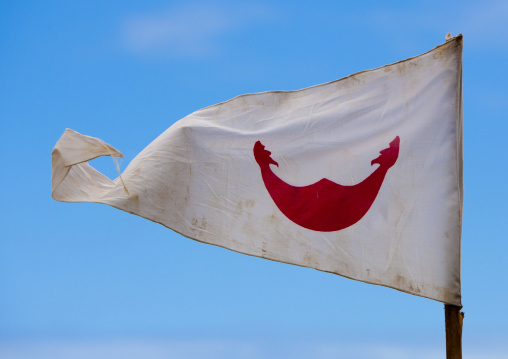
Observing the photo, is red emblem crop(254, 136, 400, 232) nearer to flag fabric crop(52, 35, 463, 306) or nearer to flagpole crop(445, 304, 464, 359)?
flag fabric crop(52, 35, 463, 306)

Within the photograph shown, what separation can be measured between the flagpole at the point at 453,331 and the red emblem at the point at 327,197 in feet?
3.63

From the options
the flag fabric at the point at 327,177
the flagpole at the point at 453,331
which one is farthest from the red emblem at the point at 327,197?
the flagpole at the point at 453,331

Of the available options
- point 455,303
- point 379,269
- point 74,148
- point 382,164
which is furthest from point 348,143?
point 74,148

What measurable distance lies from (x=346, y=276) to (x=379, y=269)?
0.99 feet

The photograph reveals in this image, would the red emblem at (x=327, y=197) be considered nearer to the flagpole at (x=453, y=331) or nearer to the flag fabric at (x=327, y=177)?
the flag fabric at (x=327, y=177)

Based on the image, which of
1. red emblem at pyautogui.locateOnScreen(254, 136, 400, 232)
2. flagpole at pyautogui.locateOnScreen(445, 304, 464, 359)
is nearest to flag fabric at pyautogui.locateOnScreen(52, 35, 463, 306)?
red emblem at pyautogui.locateOnScreen(254, 136, 400, 232)

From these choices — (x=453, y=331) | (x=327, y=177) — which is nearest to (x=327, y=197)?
(x=327, y=177)

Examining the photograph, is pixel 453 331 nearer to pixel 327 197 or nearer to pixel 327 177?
pixel 327 197

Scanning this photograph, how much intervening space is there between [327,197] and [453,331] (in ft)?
5.17

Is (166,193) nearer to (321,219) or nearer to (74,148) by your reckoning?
(74,148)

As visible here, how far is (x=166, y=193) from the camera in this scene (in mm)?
7262

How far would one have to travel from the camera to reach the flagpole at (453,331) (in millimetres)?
6734

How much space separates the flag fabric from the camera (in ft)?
22.4

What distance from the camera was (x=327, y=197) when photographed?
23.6ft
